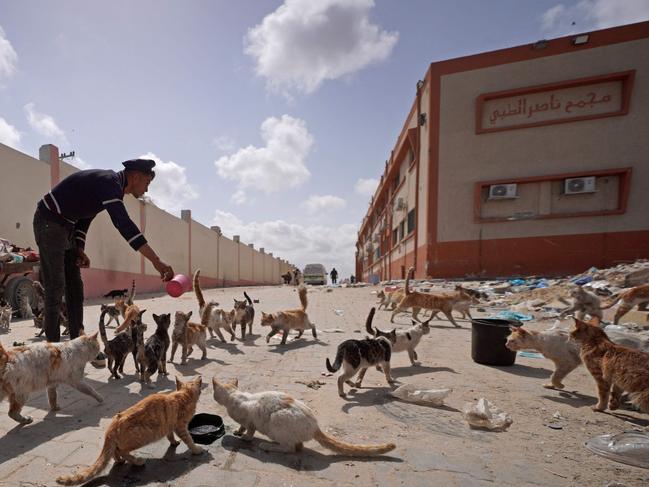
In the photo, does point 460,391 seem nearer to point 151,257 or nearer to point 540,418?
point 540,418

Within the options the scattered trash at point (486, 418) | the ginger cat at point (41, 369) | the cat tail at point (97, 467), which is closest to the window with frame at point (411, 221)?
the scattered trash at point (486, 418)

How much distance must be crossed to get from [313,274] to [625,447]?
32749 millimetres

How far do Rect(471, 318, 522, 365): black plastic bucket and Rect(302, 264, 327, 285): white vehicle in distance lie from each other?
30.0 metres

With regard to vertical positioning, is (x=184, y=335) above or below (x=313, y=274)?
above

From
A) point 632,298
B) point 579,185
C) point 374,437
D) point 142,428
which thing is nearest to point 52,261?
point 142,428

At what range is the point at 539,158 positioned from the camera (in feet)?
46.5

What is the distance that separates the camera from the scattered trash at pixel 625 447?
2.16m

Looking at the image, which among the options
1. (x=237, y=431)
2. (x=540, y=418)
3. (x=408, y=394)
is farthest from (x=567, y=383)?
(x=237, y=431)

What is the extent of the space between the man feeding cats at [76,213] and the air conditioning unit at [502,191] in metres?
14.6

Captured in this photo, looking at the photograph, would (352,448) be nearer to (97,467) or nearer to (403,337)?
(97,467)

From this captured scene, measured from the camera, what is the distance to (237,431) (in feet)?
8.43

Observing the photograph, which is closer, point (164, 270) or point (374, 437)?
point (374, 437)

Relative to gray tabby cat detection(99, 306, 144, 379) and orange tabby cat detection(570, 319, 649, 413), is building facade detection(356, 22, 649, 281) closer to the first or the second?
orange tabby cat detection(570, 319, 649, 413)

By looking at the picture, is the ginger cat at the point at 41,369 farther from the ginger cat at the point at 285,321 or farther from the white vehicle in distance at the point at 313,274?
the white vehicle in distance at the point at 313,274
